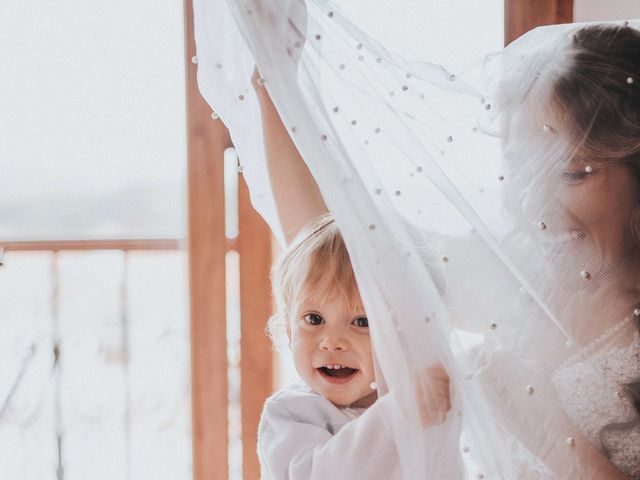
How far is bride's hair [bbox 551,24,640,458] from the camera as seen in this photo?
91 cm

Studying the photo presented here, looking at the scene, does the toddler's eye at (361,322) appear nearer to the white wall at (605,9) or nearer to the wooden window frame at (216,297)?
the wooden window frame at (216,297)

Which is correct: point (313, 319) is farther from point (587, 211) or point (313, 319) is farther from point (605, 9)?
point (605, 9)

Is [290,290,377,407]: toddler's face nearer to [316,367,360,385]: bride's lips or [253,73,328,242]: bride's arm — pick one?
[316,367,360,385]: bride's lips

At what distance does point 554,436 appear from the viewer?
0.88 m

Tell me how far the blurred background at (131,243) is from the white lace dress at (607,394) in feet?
1.54

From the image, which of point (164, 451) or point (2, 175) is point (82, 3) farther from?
point (164, 451)

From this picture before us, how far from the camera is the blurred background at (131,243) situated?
1.75 m

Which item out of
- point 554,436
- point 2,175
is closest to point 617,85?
point 554,436

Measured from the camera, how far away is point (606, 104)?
913mm

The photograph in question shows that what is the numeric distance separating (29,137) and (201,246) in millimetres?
891

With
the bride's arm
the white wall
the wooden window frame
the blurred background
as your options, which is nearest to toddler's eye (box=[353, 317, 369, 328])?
the bride's arm

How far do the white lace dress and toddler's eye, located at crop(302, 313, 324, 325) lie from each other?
331mm

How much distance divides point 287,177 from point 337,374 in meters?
0.29

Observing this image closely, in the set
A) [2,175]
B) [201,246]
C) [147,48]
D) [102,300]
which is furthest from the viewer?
[102,300]
